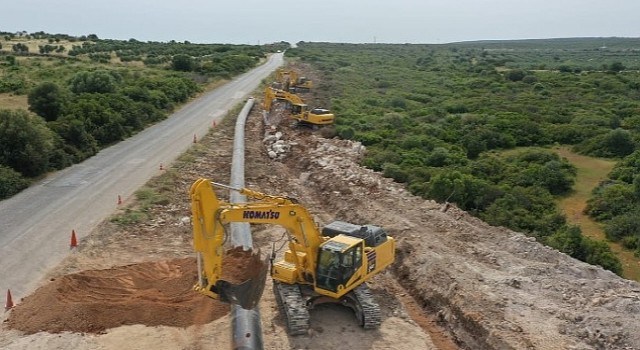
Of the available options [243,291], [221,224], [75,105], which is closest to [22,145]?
[75,105]

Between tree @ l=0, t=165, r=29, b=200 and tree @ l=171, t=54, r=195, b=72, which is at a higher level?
tree @ l=171, t=54, r=195, b=72

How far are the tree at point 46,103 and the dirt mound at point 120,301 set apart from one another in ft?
82.7

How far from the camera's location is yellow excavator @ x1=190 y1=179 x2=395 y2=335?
14289 mm

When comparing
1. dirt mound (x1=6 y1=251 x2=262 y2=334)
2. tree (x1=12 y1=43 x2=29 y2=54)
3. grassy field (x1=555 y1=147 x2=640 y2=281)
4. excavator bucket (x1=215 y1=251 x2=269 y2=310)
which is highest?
tree (x1=12 y1=43 x2=29 y2=54)

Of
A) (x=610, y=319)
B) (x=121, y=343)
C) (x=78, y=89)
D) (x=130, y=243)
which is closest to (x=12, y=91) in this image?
(x=78, y=89)

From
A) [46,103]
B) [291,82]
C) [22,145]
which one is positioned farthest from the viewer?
[291,82]

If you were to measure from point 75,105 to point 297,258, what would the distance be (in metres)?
29.4

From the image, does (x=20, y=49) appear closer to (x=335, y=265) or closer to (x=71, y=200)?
(x=71, y=200)

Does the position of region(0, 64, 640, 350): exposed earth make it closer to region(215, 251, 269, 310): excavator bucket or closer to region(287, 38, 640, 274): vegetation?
region(215, 251, 269, 310): excavator bucket

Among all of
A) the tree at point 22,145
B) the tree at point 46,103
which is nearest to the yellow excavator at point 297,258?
the tree at point 22,145

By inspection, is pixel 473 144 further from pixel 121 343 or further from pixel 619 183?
pixel 121 343

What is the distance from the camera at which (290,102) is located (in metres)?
46.1

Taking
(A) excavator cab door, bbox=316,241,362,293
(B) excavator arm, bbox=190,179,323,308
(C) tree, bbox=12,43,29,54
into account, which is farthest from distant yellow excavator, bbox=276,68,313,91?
(C) tree, bbox=12,43,29,54

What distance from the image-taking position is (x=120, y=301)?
17359 millimetres
